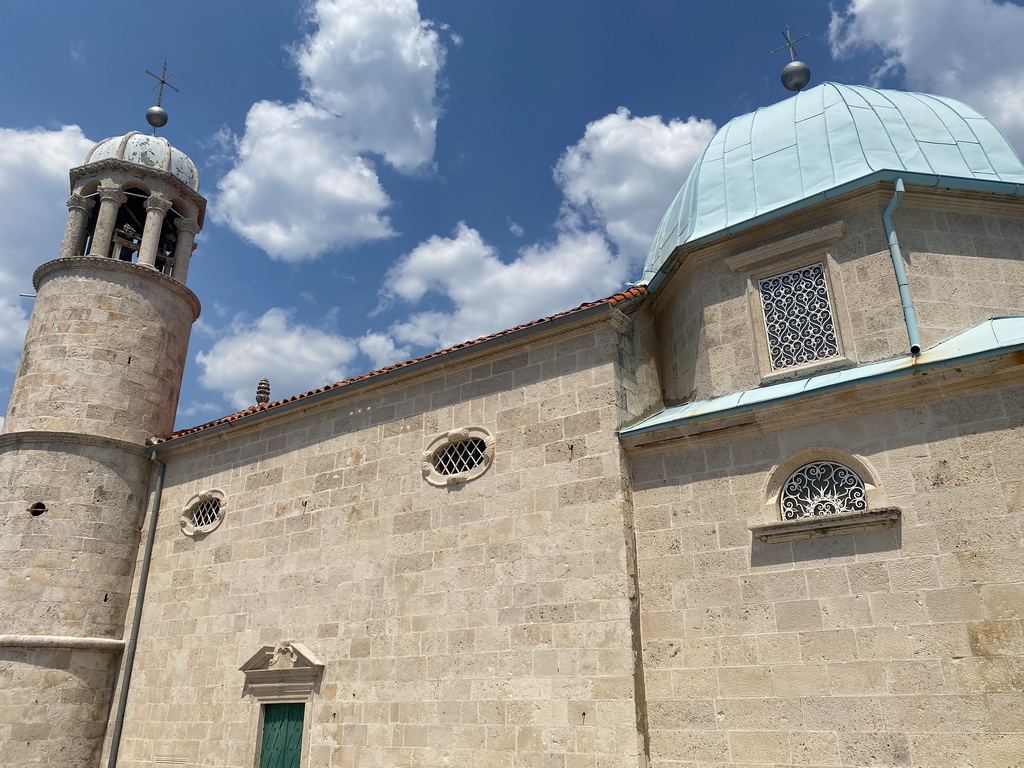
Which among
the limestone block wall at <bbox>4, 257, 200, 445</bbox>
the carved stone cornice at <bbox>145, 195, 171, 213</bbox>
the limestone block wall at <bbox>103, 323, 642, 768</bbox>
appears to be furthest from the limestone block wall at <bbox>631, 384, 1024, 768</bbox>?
the carved stone cornice at <bbox>145, 195, 171, 213</bbox>

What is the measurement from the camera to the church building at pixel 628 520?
6.70 meters

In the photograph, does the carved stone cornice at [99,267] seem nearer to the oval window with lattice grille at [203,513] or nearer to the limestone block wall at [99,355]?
the limestone block wall at [99,355]

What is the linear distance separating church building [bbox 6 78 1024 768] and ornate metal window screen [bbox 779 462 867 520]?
3 cm

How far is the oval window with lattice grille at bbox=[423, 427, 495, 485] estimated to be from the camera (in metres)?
9.29

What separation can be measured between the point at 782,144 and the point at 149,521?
11.3 metres

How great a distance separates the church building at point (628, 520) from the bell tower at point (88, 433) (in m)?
0.06

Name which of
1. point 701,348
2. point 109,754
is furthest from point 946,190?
point 109,754

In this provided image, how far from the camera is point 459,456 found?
9594mm

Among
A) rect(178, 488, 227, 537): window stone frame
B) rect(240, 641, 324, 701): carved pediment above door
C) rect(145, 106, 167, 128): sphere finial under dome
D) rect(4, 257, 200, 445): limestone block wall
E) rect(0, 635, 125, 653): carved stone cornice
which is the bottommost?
rect(240, 641, 324, 701): carved pediment above door

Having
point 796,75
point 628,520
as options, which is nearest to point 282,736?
point 628,520

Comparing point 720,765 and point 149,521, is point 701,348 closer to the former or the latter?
point 720,765

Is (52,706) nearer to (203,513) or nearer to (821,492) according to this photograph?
(203,513)

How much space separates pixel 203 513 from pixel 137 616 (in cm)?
189

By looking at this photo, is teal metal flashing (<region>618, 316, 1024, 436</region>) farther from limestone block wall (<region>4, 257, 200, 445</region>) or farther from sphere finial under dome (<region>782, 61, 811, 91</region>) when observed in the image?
limestone block wall (<region>4, 257, 200, 445</region>)
